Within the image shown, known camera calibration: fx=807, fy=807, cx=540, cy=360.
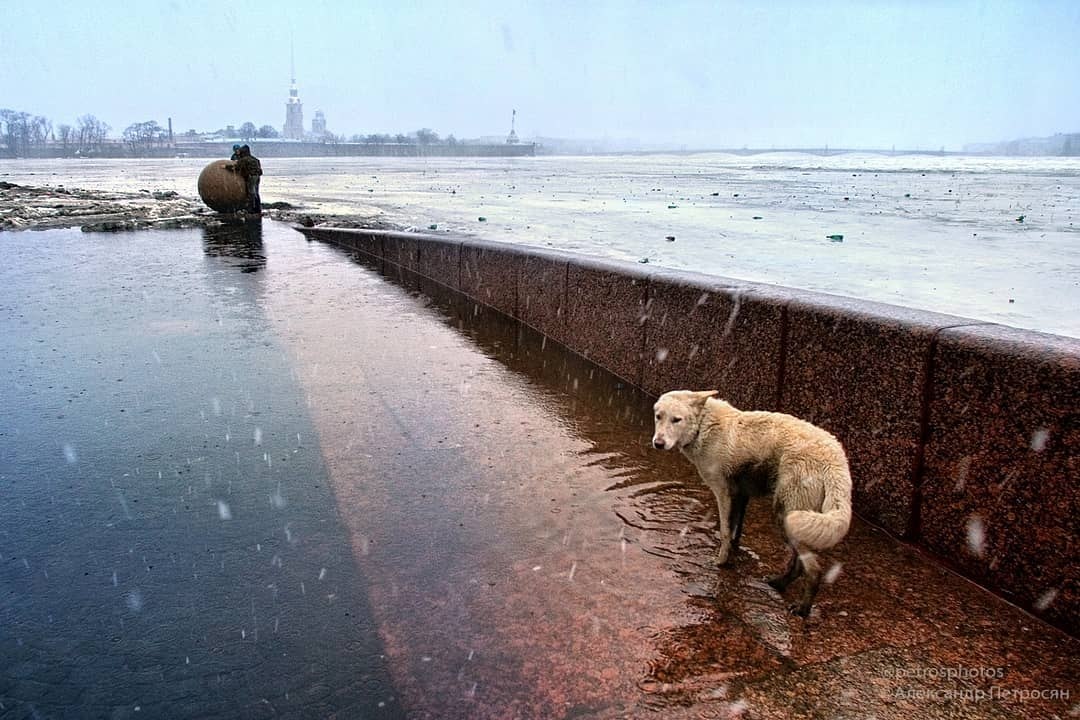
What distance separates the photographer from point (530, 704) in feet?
9.57

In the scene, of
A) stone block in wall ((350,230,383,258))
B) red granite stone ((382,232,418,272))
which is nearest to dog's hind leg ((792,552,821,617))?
red granite stone ((382,232,418,272))

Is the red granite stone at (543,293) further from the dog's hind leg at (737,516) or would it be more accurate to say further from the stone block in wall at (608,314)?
the dog's hind leg at (737,516)

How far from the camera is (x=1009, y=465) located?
3.59 metres

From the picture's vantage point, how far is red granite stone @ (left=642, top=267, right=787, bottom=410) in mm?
5328

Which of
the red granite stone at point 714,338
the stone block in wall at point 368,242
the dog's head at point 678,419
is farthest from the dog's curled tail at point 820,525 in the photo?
the stone block in wall at point 368,242

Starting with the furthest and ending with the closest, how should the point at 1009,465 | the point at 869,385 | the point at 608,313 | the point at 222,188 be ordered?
the point at 222,188, the point at 608,313, the point at 869,385, the point at 1009,465

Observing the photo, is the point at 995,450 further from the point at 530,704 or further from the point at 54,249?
the point at 54,249

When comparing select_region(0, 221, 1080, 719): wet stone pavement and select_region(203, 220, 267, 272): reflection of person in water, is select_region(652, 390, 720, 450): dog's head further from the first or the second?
select_region(203, 220, 267, 272): reflection of person in water

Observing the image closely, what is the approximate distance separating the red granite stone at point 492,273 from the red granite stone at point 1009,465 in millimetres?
6186

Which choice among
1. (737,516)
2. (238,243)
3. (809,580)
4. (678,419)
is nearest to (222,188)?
(238,243)

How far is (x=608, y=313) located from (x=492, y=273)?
10.6 ft

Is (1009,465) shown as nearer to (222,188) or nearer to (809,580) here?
(809,580)

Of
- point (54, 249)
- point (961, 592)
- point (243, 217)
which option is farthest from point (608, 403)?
point (243, 217)

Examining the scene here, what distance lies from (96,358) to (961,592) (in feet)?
24.3
